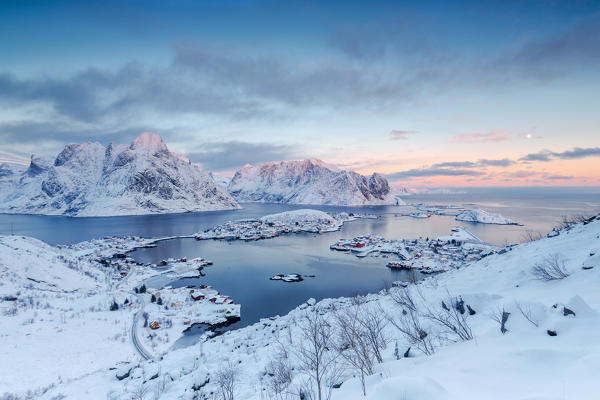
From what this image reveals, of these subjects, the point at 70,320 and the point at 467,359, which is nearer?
the point at 467,359

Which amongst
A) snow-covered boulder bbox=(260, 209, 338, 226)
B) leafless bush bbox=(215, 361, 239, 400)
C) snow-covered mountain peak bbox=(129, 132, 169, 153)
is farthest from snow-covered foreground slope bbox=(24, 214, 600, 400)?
snow-covered mountain peak bbox=(129, 132, 169, 153)

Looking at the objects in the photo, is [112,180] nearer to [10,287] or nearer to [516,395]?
[10,287]

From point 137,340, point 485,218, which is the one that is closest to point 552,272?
point 137,340

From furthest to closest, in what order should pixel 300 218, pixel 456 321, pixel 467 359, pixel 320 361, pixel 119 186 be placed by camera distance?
pixel 119 186 → pixel 300 218 → pixel 456 321 → pixel 320 361 → pixel 467 359

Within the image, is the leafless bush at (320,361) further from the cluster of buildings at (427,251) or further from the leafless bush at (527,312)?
the cluster of buildings at (427,251)

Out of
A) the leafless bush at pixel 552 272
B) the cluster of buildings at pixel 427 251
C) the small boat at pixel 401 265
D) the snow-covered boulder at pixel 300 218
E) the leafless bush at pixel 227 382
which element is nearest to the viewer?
the leafless bush at pixel 227 382

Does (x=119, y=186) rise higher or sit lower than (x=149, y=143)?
lower

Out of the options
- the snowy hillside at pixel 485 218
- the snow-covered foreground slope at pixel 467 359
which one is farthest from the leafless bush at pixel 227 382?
the snowy hillside at pixel 485 218

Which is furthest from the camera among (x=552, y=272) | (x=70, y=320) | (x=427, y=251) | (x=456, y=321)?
(x=427, y=251)

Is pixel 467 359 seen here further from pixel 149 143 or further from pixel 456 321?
pixel 149 143
